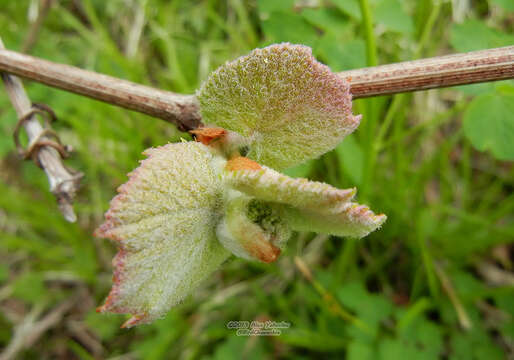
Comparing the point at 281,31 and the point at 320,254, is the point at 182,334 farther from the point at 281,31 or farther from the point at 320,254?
the point at 281,31

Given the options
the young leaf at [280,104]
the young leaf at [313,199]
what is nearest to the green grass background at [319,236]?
the young leaf at [280,104]

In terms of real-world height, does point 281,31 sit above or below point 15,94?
above

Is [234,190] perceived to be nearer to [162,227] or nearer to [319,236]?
[162,227]

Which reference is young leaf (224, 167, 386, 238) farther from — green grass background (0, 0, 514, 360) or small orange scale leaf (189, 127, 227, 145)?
green grass background (0, 0, 514, 360)

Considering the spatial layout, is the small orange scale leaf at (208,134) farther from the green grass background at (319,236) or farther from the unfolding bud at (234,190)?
the green grass background at (319,236)

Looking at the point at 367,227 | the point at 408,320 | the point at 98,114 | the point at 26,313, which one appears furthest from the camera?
the point at 26,313

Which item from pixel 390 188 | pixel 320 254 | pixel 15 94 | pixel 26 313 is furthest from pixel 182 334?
pixel 15 94

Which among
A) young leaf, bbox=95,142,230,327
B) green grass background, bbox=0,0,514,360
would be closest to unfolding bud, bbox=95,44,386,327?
young leaf, bbox=95,142,230,327

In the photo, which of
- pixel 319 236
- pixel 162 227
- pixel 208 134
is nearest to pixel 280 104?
pixel 208 134
